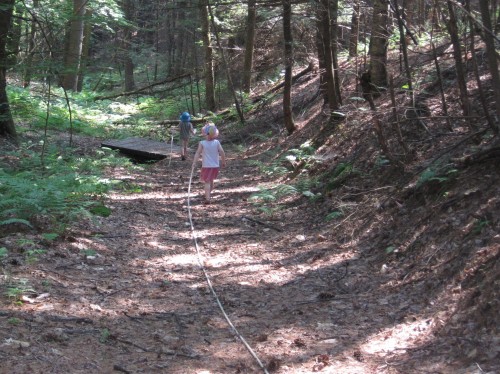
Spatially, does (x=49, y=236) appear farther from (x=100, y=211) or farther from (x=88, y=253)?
(x=100, y=211)

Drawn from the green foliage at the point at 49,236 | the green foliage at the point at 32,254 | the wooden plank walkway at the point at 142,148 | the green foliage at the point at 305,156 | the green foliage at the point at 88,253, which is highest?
the green foliage at the point at 305,156

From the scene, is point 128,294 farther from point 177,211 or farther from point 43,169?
point 43,169

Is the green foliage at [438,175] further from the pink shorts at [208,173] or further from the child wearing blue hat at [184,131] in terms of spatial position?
the child wearing blue hat at [184,131]

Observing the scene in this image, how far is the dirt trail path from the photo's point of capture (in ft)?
15.6

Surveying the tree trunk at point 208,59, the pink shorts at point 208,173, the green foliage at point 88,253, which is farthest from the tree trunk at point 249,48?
the green foliage at point 88,253

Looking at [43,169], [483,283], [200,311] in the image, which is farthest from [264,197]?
[483,283]

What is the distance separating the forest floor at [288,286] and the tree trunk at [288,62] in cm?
640

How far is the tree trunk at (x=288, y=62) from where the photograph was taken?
621 inches

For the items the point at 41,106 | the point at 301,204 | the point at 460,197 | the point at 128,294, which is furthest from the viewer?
the point at 41,106

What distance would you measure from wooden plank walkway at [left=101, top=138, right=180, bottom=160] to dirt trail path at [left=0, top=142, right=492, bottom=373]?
28.3 ft

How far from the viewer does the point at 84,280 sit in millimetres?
6504

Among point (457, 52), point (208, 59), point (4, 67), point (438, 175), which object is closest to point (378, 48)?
point (457, 52)

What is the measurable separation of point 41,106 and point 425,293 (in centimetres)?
1918

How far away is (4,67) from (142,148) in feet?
21.3
